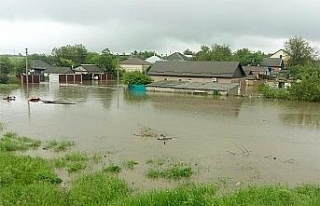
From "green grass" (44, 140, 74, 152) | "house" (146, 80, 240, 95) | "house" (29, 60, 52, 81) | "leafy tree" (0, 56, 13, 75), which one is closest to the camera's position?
"green grass" (44, 140, 74, 152)

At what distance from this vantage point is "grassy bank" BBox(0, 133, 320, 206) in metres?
5.51

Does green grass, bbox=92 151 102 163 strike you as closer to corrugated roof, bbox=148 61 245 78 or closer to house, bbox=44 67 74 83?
corrugated roof, bbox=148 61 245 78

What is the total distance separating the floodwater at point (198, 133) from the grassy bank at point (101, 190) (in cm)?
60

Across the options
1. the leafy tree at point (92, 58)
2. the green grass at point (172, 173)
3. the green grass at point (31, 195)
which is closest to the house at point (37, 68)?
the leafy tree at point (92, 58)

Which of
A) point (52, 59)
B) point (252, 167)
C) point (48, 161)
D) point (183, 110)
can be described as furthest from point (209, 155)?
point (52, 59)

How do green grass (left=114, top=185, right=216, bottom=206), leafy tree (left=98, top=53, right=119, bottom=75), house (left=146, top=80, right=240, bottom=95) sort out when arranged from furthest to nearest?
leafy tree (left=98, top=53, right=119, bottom=75) < house (left=146, top=80, right=240, bottom=95) < green grass (left=114, top=185, right=216, bottom=206)

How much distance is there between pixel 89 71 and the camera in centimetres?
4594

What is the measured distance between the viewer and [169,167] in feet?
28.1

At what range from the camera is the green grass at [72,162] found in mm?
8243

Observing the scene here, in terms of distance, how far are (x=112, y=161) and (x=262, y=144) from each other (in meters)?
5.26

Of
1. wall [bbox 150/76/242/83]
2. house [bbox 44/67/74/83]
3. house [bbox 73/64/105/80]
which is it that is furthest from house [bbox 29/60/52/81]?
wall [bbox 150/76/242/83]

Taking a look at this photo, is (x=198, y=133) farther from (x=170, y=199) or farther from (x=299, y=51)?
(x=299, y=51)

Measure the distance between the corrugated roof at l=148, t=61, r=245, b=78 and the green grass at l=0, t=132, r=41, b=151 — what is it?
23.1 meters

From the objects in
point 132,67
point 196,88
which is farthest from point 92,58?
point 196,88
